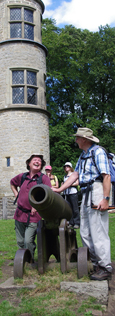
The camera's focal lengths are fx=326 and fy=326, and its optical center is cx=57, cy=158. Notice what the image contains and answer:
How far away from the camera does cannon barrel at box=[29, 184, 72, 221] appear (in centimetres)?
377

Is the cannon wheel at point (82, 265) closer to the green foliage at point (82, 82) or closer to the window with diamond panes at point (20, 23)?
the window with diamond panes at point (20, 23)

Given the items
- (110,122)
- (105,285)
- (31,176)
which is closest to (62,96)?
(110,122)

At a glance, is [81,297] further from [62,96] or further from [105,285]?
[62,96]

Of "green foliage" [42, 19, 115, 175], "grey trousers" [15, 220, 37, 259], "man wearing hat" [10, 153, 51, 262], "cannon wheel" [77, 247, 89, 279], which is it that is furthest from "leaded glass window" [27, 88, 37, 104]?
"cannon wheel" [77, 247, 89, 279]

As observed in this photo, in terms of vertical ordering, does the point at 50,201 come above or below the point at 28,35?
below

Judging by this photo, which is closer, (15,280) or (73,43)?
(15,280)

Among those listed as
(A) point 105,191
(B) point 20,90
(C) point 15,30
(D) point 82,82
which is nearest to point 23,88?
(B) point 20,90

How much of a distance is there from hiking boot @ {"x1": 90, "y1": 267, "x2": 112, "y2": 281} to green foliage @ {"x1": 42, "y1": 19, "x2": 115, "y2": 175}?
65.5 ft

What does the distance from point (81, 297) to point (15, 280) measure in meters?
0.89

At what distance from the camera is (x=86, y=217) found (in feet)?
15.0

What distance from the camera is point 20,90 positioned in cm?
1741

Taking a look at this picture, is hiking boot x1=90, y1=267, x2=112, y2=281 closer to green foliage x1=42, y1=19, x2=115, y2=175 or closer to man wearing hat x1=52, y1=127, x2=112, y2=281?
man wearing hat x1=52, y1=127, x2=112, y2=281

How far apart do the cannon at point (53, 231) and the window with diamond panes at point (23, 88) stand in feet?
43.6

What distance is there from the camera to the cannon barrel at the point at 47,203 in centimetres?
377
